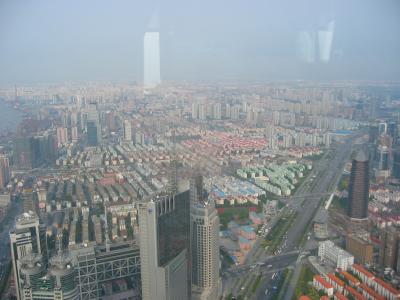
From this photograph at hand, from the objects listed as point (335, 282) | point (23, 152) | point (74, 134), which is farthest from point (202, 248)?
point (74, 134)

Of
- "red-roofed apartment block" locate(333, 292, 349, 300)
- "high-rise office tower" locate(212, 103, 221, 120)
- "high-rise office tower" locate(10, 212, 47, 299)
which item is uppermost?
"high-rise office tower" locate(212, 103, 221, 120)

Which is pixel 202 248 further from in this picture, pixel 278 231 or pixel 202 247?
pixel 278 231

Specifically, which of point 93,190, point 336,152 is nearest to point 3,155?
point 93,190

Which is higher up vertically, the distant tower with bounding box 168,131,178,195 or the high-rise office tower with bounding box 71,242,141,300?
the distant tower with bounding box 168,131,178,195

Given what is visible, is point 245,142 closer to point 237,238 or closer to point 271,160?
point 271,160

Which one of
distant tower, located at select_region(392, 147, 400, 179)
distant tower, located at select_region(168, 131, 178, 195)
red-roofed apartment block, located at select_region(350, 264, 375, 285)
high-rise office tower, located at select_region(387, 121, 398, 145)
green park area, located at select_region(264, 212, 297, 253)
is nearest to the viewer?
distant tower, located at select_region(168, 131, 178, 195)

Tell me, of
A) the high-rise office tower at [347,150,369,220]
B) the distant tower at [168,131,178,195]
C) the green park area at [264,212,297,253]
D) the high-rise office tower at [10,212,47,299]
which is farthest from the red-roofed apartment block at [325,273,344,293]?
the high-rise office tower at [10,212,47,299]

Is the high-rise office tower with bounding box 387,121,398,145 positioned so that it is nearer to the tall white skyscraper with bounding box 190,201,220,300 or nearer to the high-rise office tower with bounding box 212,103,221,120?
the high-rise office tower with bounding box 212,103,221,120
